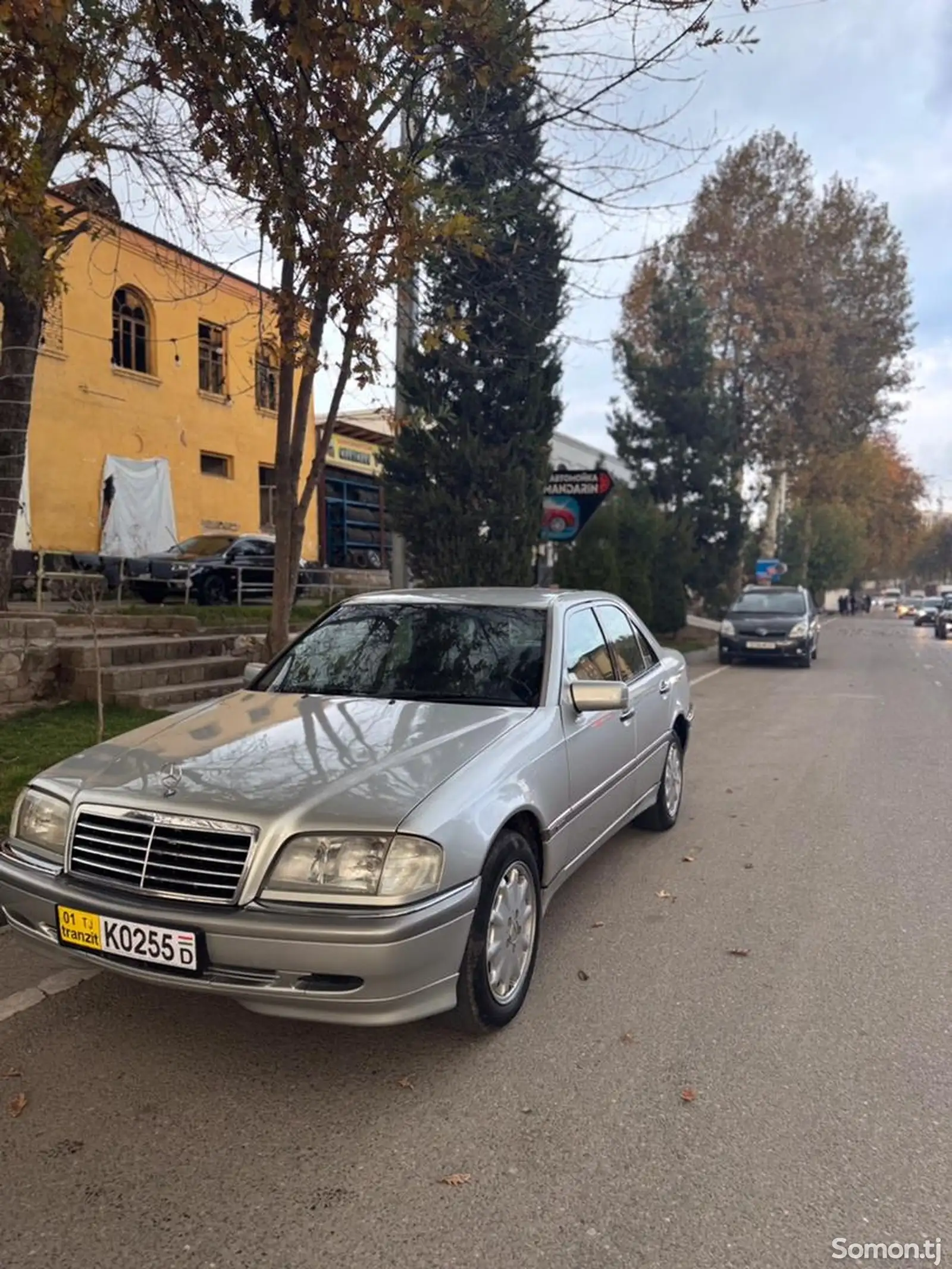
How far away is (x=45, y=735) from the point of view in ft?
23.5

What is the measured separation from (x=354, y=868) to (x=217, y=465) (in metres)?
20.7

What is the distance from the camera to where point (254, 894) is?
9.01 feet

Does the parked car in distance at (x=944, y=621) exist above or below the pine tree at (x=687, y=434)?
below

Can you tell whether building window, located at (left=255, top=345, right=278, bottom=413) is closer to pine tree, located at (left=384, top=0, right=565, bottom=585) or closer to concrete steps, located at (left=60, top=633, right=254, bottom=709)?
pine tree, located at (left=384, top=0, right=565, bottom=585)

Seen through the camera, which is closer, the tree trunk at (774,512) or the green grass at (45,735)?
the green grass at (45,735)

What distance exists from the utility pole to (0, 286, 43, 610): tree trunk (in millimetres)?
3534

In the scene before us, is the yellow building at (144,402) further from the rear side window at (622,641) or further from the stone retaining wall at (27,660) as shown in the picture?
the rear side window at (622,641)

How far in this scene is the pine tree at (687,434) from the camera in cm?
2370

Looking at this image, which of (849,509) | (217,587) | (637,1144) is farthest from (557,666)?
(849,509)

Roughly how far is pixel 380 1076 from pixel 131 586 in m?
14.7

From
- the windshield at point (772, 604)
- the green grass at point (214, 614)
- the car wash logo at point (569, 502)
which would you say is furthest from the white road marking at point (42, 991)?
the windshield at point (772, 604)

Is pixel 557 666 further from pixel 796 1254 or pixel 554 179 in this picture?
pixel 554 179

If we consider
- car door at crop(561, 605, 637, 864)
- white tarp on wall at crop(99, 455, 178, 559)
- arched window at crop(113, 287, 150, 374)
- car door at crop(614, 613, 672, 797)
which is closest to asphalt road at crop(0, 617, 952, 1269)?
car door at crop(561, 605, 637, 864)

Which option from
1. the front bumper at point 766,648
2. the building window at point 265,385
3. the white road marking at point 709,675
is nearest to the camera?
the building window at point 265,385
